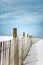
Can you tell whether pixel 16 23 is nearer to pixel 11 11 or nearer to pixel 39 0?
pixel 11 11

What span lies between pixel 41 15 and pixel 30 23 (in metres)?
0.37

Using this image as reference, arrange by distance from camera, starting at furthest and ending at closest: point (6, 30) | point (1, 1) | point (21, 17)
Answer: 1. point (21, 17)
2. point (1, 1)
3. point (6, 30)

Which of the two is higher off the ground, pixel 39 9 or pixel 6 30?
pixel 39 9

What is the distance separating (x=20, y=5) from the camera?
405 cm

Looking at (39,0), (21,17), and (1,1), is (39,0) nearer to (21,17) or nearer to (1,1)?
(21,17)

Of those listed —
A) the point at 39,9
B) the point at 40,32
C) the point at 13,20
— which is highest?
the point at 39,9

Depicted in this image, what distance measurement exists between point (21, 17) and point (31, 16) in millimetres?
281

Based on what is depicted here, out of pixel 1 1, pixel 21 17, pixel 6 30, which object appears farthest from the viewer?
pixel 21 17

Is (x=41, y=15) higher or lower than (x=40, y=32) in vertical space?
higher

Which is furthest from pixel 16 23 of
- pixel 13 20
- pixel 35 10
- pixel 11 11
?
pixel 35 10

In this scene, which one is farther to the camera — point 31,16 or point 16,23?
point 31,16

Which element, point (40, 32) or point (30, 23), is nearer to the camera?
point (40, 32)

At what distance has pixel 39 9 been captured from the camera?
4.05m

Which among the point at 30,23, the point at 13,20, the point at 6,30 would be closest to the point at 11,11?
the point at 13,20
